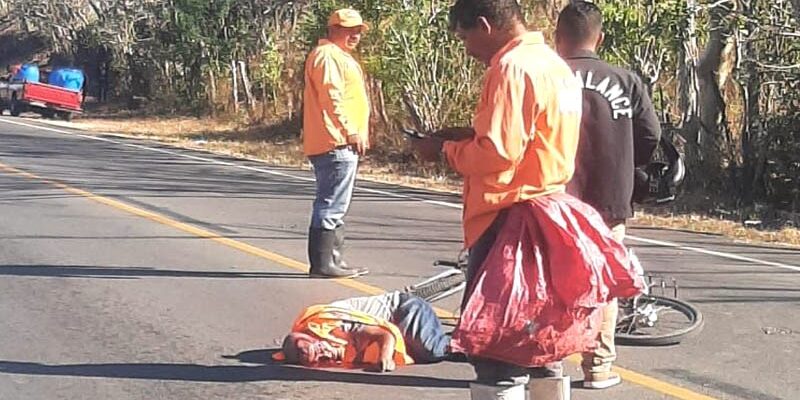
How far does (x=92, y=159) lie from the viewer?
2103 centimetres

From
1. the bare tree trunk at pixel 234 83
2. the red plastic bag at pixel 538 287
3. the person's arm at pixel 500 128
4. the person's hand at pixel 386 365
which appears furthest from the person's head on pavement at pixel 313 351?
the bare tree trunk at pixel 234 83

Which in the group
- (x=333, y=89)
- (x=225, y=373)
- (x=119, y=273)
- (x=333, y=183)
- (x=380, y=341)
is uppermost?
(x=333, y=89)

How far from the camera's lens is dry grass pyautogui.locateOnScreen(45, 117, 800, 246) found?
13098 mm

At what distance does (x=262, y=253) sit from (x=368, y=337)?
400cm

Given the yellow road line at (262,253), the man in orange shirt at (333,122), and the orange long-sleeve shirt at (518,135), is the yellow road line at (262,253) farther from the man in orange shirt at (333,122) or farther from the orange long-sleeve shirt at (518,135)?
the orange long-sleeve shirt at (518,135)

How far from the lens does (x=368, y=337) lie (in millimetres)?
6473

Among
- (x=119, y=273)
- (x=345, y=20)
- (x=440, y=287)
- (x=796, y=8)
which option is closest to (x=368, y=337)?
(x=440, y=287)

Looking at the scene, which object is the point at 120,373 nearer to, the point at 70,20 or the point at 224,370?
the point at 224,370

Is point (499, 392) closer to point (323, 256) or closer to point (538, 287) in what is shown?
point (538, 287)

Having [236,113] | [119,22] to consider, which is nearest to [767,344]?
[236,113]

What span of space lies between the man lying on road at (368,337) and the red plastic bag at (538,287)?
2.38m

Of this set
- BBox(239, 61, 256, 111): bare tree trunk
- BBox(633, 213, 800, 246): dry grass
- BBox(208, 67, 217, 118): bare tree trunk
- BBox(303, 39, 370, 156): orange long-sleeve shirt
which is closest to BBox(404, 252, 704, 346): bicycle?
BBox(303, 39, 370, 156): orange long-sleeve shirt

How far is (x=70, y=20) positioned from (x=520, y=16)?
1888 inches

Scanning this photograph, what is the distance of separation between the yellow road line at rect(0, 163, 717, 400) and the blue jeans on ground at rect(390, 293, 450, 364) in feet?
2.40
